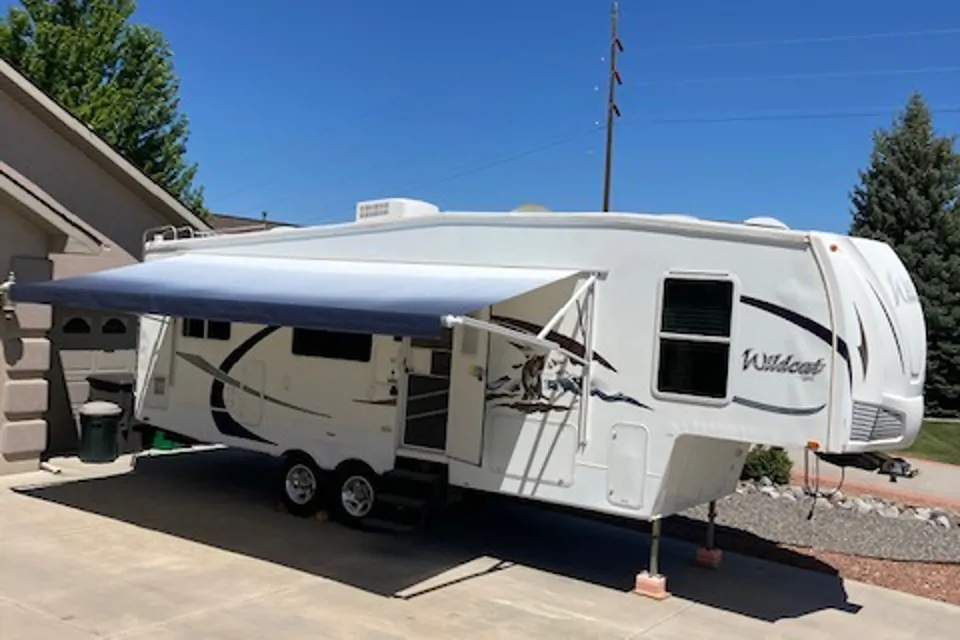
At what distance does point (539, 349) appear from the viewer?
8711 mm

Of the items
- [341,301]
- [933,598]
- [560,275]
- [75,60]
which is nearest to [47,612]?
[341,301]

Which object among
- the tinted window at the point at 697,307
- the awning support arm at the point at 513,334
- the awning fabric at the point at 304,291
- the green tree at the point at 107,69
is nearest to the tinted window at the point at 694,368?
the tinted window at the point at 697,307

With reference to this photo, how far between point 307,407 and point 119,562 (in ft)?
8.66

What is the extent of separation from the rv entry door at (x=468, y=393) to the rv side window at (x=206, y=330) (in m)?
3.20

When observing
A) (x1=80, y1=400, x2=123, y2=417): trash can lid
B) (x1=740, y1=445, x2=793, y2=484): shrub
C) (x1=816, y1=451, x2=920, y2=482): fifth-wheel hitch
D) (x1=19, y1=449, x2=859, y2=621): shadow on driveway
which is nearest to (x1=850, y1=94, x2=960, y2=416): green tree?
(x1=740, y1=445, x2=793, y2=484): shrub

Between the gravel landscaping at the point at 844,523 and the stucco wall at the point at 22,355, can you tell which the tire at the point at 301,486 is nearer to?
the stucco wall at the point at 22,355

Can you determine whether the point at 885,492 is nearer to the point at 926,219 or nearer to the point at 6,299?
the point at 6,299

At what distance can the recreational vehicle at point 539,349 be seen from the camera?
24.8 ft

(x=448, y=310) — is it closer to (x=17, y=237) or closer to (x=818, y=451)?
(x=818, y=451)

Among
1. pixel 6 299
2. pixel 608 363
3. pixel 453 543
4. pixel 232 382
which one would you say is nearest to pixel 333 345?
pixel 232 382

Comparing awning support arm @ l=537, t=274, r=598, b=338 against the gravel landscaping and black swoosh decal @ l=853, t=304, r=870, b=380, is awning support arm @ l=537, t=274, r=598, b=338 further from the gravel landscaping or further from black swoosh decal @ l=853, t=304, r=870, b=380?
the gravel landscaping

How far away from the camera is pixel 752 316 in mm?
7762

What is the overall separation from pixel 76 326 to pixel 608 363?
27.7 ft

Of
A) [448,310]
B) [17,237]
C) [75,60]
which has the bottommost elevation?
[448,310]
